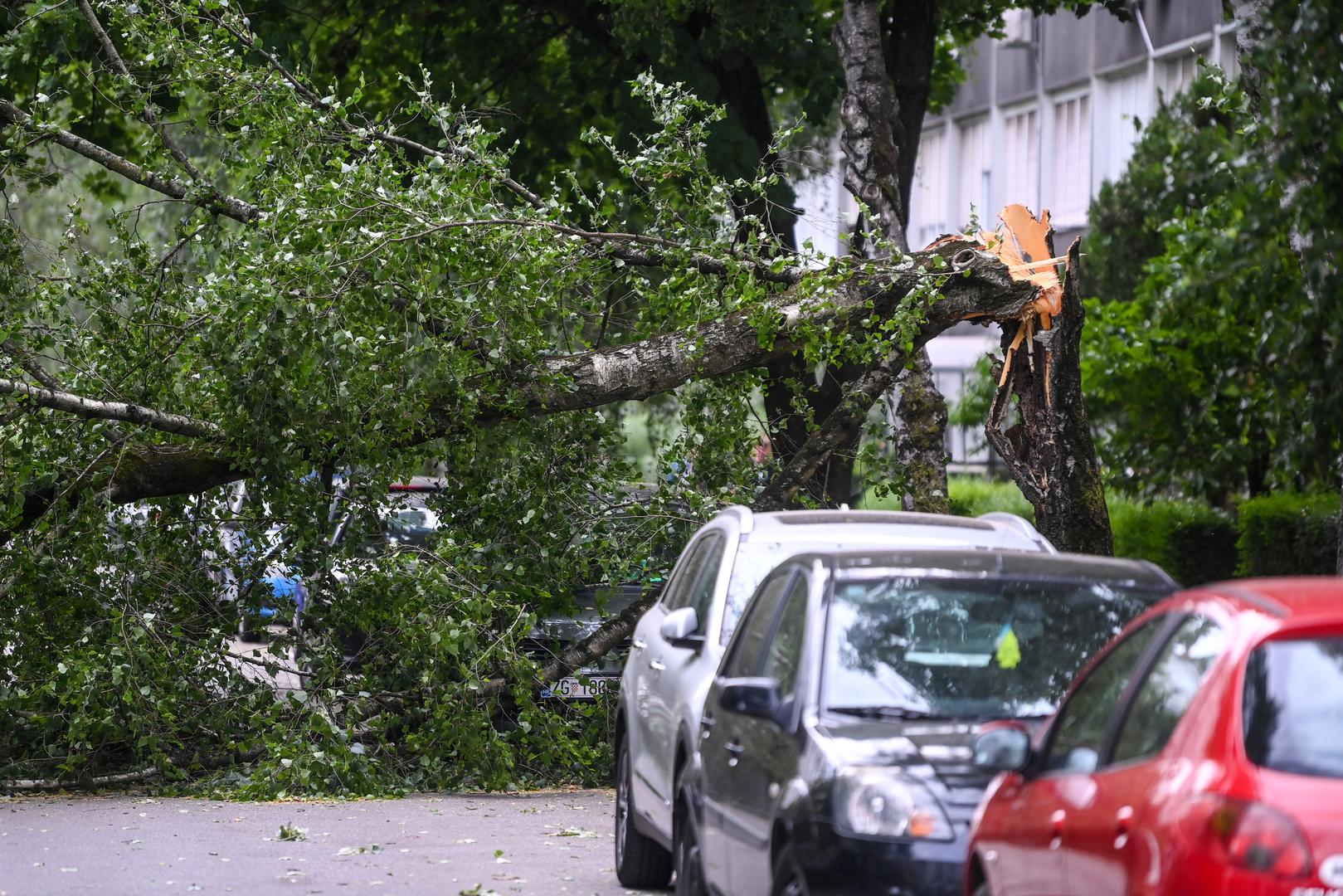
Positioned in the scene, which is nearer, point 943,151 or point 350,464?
point 350,464

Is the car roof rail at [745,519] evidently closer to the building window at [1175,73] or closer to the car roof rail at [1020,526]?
the car roof rail at [1020,526]

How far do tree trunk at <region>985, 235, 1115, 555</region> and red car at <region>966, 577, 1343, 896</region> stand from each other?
716 centimetres

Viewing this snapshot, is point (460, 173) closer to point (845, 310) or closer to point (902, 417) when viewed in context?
point (845, 310)

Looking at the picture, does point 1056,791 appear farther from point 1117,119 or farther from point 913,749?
point 1117,119

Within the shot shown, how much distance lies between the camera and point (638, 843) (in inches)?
310

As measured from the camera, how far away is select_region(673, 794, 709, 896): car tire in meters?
6.38

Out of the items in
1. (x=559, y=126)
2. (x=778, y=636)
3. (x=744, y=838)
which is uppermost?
(x=559, y=126)

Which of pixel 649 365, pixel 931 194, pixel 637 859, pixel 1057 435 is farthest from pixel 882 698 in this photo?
pixel 931 194

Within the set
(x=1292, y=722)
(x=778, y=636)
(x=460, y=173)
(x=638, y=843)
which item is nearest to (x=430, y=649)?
Result: (x=460, y=173)

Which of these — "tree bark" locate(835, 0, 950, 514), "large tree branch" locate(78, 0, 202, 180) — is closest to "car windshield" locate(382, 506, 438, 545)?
"large tree branch" locate(78, 0, 202, 180)

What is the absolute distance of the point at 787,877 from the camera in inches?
204

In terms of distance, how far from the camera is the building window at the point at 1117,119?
31516 millimetres

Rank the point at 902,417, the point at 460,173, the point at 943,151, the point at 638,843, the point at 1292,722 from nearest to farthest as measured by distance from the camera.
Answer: the point at 1292,722 → the point at 638,843 → the point at 460,173 → the point at 902,417 → the point at 943,151

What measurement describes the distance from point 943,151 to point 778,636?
34.2 metres
